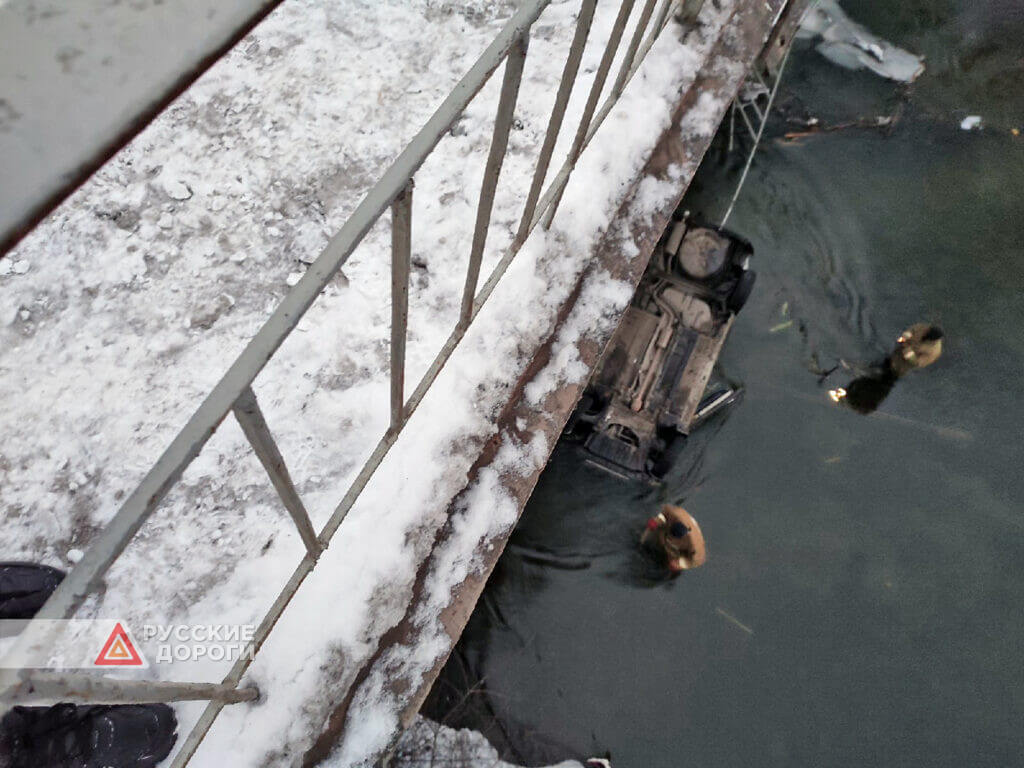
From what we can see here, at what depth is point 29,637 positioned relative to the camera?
0.75m

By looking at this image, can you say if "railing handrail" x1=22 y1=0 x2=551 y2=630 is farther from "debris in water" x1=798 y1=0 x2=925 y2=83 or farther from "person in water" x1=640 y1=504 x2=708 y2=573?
"debris in water" x1=798 y1=0 x2=925 y2=83

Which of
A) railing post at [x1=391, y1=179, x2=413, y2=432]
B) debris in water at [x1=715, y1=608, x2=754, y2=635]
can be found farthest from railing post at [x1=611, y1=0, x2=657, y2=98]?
debris in water at [x1=715, y1=608, x2=754, y2=635]

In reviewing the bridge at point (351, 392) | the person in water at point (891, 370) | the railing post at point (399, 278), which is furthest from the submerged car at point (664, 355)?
the railing post at point (399, 278)

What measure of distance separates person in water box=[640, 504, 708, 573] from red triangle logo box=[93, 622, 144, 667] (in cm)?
309

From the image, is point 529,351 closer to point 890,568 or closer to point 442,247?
point 442,247

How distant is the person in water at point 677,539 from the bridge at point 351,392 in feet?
6.85

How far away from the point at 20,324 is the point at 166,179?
2.43ft

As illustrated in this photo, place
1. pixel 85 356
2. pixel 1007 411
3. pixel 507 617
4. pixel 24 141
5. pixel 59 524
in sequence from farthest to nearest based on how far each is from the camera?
pixel 1007 411 < pixel 507 617 < pixel 85 356 < pixel 59 524 < pixel 24 141

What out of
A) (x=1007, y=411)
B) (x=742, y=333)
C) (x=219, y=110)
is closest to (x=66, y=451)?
(x=219, y=110)

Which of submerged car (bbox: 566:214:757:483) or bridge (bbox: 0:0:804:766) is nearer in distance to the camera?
bridge (bbox: 0:0:804:766)

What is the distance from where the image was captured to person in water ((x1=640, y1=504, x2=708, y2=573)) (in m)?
4.09

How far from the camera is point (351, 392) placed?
222 centimetres

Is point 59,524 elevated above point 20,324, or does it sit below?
below

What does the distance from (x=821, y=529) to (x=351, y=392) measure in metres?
3.72
